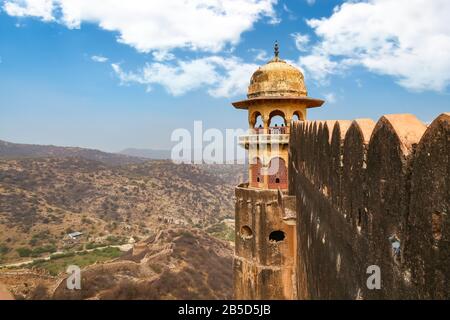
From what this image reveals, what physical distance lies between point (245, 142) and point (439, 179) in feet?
44.6

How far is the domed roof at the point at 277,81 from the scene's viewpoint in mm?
14898

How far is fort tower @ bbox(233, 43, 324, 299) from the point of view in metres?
13.4

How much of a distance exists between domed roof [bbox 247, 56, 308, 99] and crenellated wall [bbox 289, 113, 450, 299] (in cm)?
1054

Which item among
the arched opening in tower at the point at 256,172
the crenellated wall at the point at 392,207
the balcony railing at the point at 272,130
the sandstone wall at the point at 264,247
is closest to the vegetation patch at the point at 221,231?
the arched opening in tower at the point at 256,172

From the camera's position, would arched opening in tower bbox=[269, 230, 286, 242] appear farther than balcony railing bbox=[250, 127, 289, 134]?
No

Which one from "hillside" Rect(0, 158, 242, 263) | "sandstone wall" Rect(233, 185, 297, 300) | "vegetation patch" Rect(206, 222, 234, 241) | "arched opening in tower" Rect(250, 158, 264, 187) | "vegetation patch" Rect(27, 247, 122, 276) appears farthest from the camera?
"vegetation patch" Rect(206, 222, 234, 241)

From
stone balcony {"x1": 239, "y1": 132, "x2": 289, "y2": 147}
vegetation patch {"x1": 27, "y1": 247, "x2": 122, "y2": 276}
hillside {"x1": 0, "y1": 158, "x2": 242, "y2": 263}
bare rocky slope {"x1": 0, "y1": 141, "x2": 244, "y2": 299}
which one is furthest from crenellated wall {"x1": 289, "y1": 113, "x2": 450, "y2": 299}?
hillside {"x1": 0, "y1": 158, "x2": 242, "y2": 263}

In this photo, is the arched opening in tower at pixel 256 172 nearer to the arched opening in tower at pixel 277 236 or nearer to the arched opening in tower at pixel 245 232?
the arched opening in tower at pixel 245 232

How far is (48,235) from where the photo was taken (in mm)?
52812

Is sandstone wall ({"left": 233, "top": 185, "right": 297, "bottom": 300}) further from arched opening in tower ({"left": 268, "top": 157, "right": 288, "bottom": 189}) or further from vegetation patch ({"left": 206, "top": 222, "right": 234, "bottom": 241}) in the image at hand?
vegetation patch ({"left": 206, "top": 222, "right": 234, "bottom": 241})

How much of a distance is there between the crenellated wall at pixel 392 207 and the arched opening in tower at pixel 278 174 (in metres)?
10.0

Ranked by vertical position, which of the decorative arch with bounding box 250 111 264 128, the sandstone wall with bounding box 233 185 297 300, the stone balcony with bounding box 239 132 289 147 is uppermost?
the decorative arch with bounding box 250 111 264 128
